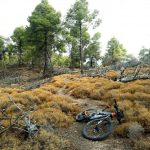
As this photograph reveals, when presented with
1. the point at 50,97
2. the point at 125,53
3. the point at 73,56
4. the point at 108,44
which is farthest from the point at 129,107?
the point at 125,53

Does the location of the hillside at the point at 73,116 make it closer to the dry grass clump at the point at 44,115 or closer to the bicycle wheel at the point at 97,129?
the dry grass clump at the point at 44,115

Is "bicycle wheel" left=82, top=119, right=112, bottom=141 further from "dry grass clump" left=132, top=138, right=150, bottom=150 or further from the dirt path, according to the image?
"dry grass clump" left=132, top=138, right=150, bottom=150

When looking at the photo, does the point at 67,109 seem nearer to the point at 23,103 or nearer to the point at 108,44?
Result: the point at 23,103

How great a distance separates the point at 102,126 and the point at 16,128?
3.88 m

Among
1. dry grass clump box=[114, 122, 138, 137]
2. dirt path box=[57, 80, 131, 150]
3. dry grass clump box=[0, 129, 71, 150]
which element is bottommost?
dirt path box=[57, 80, 131, 150]

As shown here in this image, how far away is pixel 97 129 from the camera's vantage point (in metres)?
13.5

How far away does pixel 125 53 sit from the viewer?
83438 millimetres

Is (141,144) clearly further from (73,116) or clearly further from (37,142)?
(73,116)

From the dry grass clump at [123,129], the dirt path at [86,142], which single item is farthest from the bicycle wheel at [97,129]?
the dry grass clump at [123,129]

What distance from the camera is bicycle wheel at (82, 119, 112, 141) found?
13.0 metres

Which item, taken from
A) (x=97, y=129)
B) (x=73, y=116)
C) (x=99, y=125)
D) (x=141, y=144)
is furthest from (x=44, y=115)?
(x=141, y=144)

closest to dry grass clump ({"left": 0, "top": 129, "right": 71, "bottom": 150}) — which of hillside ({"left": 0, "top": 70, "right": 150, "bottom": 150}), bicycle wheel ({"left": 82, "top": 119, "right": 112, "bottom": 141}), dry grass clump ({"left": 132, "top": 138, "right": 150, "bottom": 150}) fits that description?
hillside ({"left": 0, "top": 70, "right": 150, "bottom": 150})

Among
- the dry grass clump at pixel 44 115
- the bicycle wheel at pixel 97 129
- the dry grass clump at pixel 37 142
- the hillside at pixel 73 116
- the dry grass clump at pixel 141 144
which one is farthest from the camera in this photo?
the bicycle wheel at pixel 97 129

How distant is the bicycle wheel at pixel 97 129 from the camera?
42.7 feet
